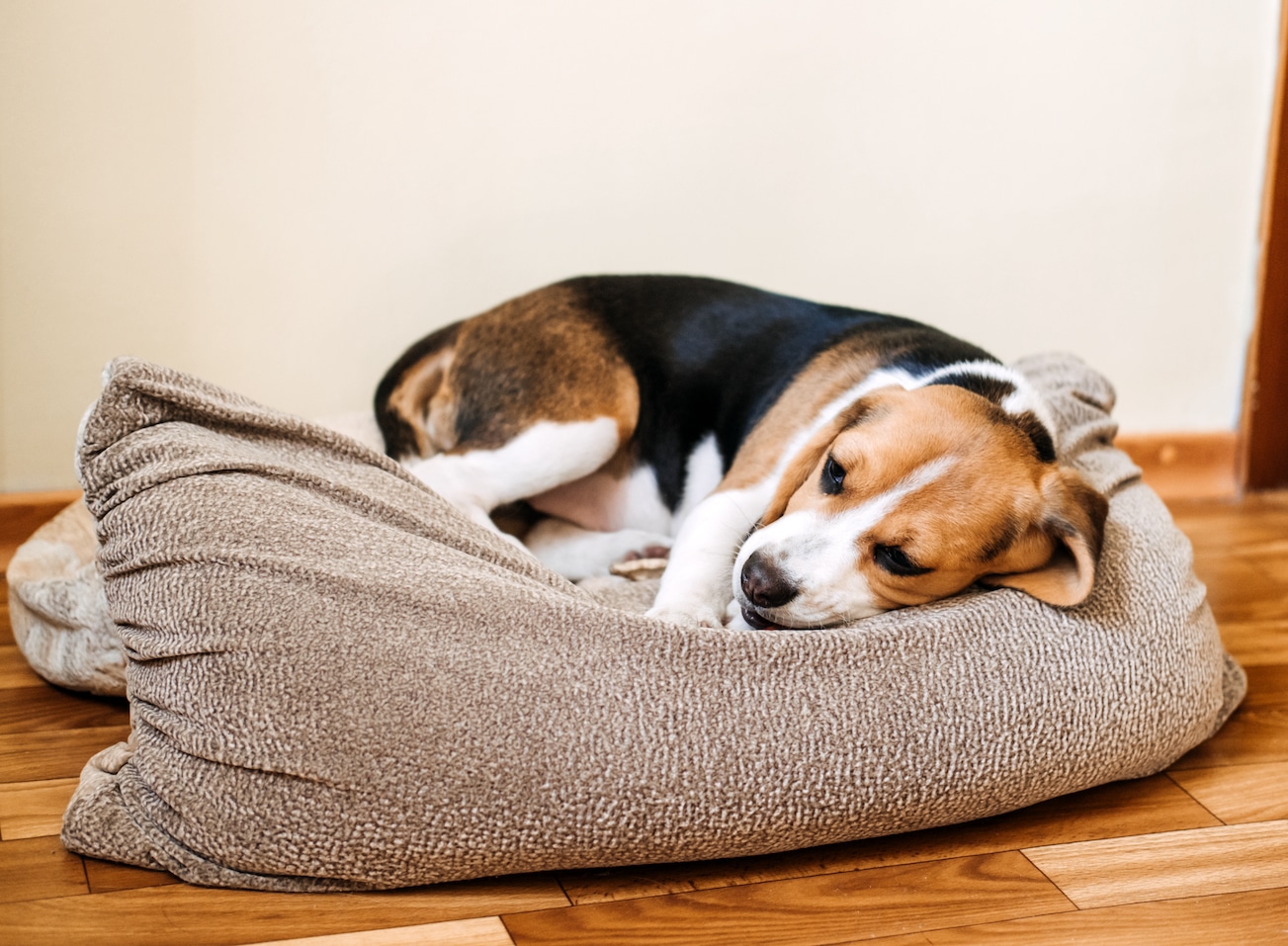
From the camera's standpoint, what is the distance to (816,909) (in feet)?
6.23

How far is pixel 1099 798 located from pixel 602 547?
138 centimetres

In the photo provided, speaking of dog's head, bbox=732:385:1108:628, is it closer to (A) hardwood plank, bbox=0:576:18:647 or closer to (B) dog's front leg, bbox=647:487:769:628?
(B) dog's front leg, bbox=647:487:769:628

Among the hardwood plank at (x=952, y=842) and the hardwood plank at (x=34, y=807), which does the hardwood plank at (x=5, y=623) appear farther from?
the hardwood plank at (x=952, y=842)

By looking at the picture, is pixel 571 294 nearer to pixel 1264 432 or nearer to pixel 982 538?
pixel 982 538

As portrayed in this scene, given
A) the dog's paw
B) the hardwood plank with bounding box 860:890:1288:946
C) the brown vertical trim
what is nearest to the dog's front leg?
the dog's paw

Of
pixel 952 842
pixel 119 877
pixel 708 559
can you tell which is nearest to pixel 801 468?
pixel 708 559

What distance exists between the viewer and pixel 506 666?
75.7 inches

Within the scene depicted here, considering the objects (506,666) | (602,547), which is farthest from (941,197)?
(506,666)

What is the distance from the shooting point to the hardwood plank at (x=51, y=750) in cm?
221

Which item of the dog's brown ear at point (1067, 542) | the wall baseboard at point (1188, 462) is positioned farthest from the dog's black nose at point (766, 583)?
the wall baseboard at point (1188, 462)

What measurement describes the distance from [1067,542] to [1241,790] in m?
0.70

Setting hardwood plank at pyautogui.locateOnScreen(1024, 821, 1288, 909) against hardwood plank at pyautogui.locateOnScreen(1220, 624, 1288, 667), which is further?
hardwood plank at pyautogui.locateOnScreen(1220, 624, 1288, 667)

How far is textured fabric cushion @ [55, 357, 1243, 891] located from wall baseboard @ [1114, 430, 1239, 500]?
7.78ft

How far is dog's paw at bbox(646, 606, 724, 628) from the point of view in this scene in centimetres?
229
